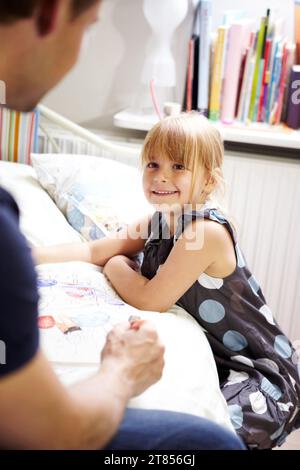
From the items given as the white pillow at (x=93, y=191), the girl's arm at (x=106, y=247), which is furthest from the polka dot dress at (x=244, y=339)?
the white pillow at (x=93, y=191)

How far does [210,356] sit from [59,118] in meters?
1.06

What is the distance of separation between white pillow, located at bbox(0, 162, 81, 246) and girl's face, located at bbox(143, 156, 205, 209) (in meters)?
0.31

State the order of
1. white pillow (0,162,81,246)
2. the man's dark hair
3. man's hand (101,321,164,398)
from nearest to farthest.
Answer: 1. the man's dark hair
2. man's hand (101,321,164,398)
3. white pillow (0,162,81,246)

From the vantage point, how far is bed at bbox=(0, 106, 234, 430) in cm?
98

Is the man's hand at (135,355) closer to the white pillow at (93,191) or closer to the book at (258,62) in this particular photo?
the white pillow at (93,191)

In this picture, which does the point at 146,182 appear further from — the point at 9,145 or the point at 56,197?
the point at 9,145

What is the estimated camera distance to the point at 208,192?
4.48 ft

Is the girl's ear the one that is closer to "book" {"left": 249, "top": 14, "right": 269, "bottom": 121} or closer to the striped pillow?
"book" {"left": 249, "top": 14, "right": 269, "bottom": 121}

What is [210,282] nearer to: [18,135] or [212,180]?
[212,180]

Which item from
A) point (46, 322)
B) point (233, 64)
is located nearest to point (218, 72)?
point (233, 64)

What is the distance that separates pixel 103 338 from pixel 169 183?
0.40m

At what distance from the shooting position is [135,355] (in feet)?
2.73

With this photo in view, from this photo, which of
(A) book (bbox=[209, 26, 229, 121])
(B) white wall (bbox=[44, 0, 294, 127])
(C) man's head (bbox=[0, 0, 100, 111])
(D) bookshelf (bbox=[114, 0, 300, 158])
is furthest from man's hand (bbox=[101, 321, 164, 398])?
(B) white wall (bbox=[44, 0, 294, 127])

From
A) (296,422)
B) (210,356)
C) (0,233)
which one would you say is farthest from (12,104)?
(296,422)
